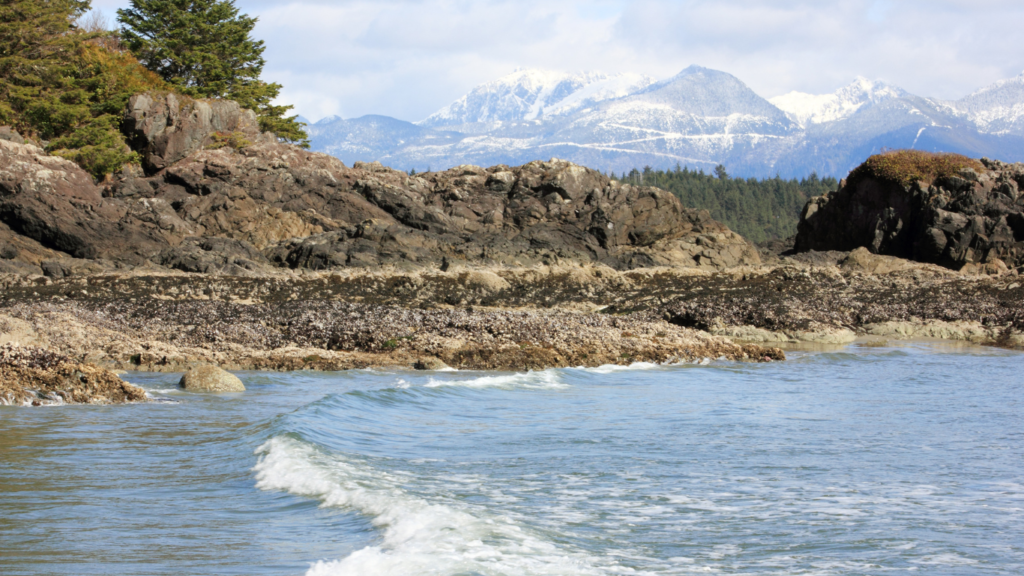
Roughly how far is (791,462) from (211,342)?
1215cm

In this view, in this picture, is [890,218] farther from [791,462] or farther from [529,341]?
[791,462]

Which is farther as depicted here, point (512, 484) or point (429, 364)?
point (429, 364)

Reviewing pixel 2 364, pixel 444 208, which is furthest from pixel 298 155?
pixel 2 364

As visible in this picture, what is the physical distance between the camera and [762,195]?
128m

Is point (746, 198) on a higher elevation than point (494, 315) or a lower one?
higher

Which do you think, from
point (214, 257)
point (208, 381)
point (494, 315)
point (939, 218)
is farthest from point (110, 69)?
point (939, 218)

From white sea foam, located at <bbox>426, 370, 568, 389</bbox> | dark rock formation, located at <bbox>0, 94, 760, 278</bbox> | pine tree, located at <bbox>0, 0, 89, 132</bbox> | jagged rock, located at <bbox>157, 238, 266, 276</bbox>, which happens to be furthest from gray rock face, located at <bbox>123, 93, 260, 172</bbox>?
white sea foam, located at <bbox>426, 370, 568, 389</bbox>

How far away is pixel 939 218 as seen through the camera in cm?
3475

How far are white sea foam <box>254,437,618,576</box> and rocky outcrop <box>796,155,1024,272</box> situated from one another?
112 ft

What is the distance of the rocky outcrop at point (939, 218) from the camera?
110ft

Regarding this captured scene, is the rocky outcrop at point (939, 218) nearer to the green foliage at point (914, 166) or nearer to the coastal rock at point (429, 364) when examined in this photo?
the green foliage at point (914, 166)

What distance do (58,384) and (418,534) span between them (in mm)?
7374

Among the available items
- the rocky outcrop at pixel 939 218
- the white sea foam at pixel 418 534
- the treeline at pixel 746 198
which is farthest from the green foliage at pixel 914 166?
the treeline at pixel 746 198

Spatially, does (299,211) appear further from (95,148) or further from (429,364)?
(429,364)
